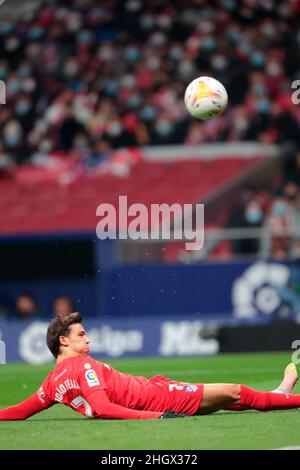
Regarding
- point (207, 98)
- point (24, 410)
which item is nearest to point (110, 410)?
point (24, 410)

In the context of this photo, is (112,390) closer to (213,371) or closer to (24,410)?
(24,410)

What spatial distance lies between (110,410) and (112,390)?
217mm

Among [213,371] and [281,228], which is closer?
[213,371]

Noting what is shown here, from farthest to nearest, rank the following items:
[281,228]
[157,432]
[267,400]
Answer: [281,228] < [267,400] < [157,432]

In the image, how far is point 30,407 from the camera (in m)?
9.62

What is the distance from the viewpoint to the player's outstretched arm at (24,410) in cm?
958

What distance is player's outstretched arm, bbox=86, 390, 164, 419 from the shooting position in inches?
357

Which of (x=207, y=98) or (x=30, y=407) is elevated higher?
(x=207, y=98)

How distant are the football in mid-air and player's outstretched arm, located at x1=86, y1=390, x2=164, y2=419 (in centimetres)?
481

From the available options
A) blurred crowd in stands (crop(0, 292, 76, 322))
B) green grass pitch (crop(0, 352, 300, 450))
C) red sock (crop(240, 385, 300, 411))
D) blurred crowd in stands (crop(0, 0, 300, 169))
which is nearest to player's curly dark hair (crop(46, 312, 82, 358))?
green grass pitch (crop(0, 352, 300, 450))

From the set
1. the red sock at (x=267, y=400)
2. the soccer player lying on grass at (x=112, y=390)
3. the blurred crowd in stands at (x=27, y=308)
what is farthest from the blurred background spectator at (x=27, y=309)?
the red sock at (x=267, y=400)

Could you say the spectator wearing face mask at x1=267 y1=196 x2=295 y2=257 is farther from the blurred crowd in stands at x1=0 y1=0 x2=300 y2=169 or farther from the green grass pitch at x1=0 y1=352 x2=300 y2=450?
the green grass pitch at x1=0 y1=352 x2=300 y2=450

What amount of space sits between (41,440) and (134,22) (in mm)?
21941

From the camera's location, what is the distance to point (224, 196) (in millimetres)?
22969
